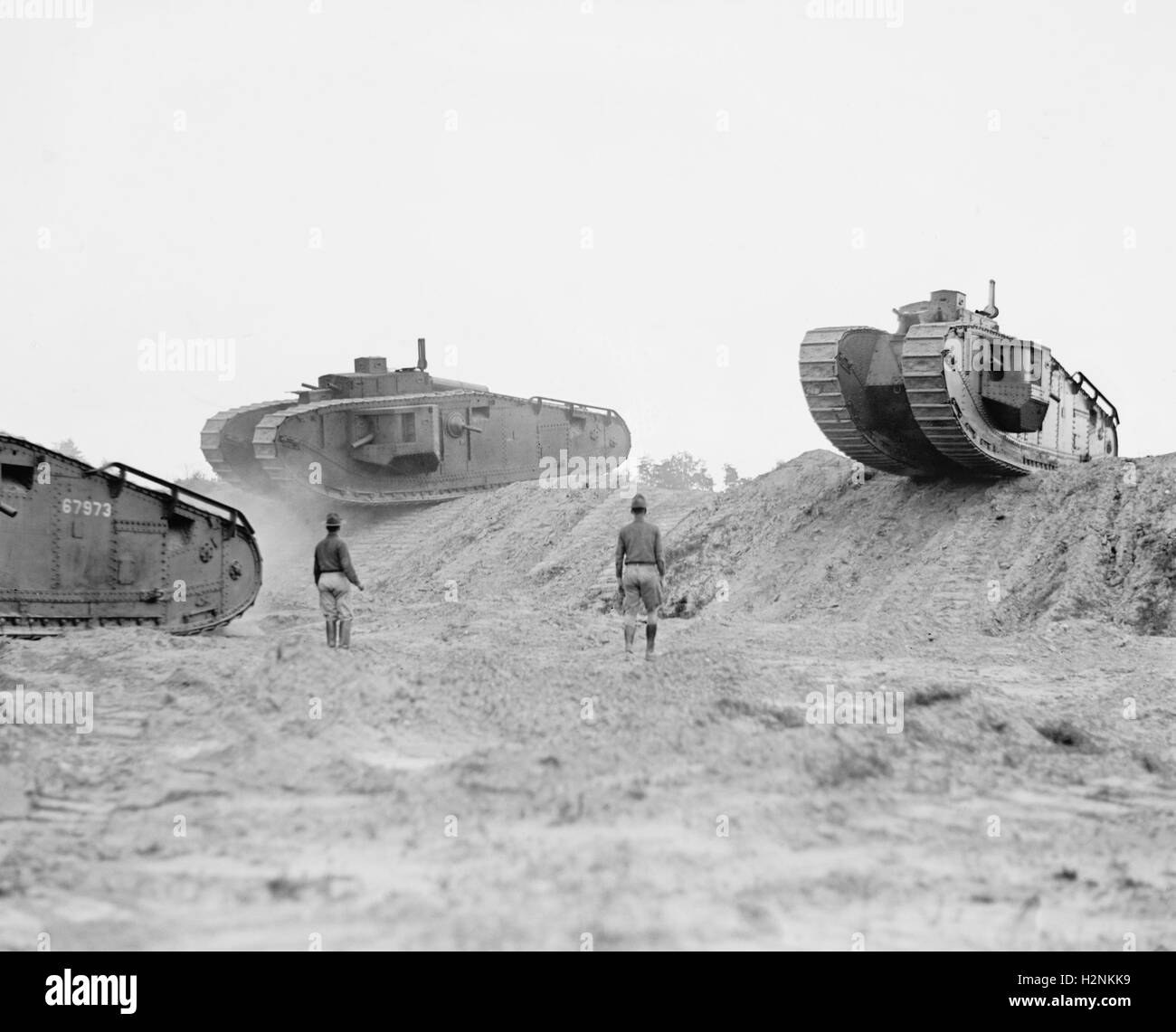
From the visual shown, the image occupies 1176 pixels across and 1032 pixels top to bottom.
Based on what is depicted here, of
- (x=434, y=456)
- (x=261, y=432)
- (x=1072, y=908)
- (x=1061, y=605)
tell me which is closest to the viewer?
(x=1072, y=908)

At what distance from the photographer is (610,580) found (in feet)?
78.2

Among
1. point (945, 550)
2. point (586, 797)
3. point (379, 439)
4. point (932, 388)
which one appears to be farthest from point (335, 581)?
point (379, 439)

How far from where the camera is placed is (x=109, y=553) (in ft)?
53.7

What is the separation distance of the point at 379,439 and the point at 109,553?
14.5m

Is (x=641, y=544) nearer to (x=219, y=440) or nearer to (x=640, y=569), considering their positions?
(x=640, y=569)

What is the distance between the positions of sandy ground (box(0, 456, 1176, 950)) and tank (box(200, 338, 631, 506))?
45.2ft

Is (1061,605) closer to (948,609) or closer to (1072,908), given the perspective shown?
(948,609)

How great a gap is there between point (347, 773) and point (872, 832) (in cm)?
287

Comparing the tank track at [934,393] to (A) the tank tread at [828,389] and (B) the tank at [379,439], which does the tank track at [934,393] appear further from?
(B) the tank at [379,439]

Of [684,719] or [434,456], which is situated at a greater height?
[434,456]

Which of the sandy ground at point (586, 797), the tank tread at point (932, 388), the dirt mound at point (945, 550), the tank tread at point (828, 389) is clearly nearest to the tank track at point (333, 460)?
the dirt mound at point (945, 550)

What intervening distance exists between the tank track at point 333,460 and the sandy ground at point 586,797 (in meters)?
13.1

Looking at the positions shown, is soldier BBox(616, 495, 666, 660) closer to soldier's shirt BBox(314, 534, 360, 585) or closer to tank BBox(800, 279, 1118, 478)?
soldier's shirt BBox(314, 534, 360, 585)
